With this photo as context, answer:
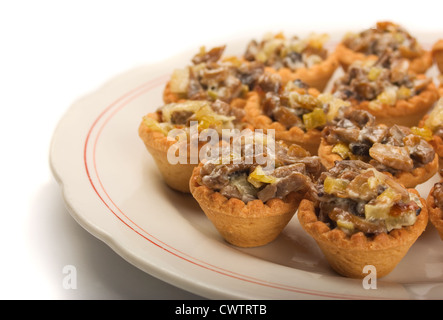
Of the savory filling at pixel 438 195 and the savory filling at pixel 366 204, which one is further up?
the savory filling at pixel 366 204

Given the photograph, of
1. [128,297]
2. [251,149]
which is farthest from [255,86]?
[128,297]

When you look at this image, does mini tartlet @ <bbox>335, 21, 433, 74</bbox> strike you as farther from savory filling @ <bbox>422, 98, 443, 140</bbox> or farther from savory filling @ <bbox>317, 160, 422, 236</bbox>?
savory filling @ <bbox>317, 160, 422, 236</bbox>

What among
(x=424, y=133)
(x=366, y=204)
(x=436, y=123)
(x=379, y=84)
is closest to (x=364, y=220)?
(x=366, y=204)

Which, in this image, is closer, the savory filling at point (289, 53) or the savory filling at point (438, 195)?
the savory filling at point (438, 195)

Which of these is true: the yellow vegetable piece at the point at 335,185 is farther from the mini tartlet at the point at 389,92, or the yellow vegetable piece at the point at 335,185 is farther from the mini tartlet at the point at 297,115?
the mini tartlet at the point at 389,92

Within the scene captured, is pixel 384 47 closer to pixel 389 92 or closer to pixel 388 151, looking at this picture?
pixel 389 92

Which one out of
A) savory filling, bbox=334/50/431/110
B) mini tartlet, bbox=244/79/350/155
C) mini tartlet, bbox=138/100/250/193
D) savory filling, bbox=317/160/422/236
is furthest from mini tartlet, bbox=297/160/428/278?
savory filling, bbox=334/50/431/110

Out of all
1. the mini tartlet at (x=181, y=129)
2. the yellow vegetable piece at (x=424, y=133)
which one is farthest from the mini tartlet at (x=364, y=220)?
the mini tartlet at (x=181, y=129)
